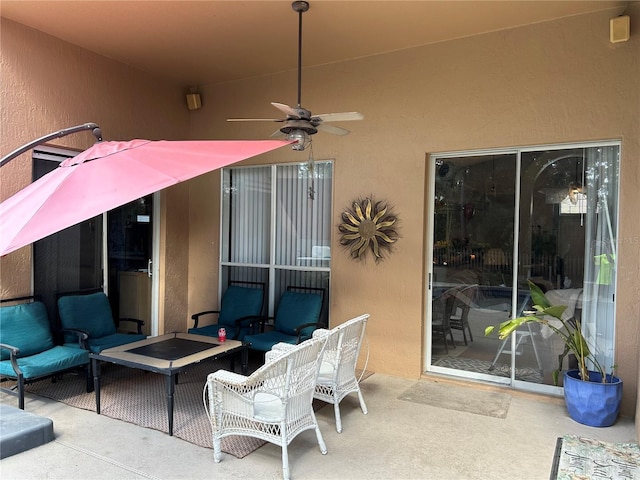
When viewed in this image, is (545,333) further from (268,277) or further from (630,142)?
(268,277)

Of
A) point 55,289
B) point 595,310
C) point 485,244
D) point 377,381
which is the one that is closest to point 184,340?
point 55,289

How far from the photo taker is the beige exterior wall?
12.7 feet

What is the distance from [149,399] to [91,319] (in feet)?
4.04

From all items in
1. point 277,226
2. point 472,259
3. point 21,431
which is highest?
point 277,226

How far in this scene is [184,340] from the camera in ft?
14.1

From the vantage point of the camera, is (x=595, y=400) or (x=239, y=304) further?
(x=239, y=304)

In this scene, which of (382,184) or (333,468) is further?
(382,184)

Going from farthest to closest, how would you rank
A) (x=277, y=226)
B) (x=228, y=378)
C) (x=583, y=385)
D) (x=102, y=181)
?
(x=277, y=226)
(x=583, y=385)
(x=228, y=378)
(x=102, y=181)

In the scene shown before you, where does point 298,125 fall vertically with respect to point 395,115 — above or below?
below

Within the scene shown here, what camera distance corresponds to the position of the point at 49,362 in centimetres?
380

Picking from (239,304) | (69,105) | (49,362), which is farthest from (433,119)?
(49,362)

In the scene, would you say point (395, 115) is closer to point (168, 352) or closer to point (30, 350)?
point (168, 352)

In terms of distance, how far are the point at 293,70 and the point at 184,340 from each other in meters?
3.32

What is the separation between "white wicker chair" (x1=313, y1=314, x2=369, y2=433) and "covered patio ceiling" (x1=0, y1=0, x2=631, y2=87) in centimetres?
269
